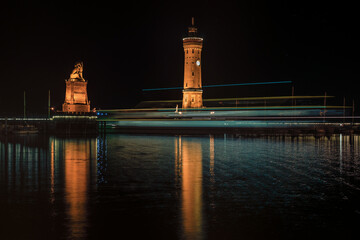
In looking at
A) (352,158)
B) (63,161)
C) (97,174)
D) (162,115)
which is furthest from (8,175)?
(162,115)

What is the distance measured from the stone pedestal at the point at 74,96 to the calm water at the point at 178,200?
182 ft

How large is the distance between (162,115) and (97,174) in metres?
89.9

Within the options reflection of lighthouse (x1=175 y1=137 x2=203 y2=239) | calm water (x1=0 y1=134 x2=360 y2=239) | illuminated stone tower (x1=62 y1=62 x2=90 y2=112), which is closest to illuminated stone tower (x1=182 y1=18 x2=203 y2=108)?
illuminated stone tower (x1=62 y1=62 x2=90 y2=112)

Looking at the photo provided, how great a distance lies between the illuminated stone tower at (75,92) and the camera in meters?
81.8

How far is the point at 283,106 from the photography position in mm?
99062

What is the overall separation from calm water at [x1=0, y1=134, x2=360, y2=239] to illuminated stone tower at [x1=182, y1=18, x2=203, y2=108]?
80.1 metres

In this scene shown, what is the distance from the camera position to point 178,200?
624 inches

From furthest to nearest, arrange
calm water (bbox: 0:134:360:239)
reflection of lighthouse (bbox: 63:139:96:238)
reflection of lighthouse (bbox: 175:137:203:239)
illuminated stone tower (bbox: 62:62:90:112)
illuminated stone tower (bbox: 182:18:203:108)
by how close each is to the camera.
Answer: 1. illuminated stone tower (bbox: 182:18:203:108)
2. illuminated stone tower (bbox: 62:62:90:112)
3. reflection of lighthouse (bbox: 63:139:96:238)
4. reflection of lighthouse (bbox: 175:137:203:239)
5. calm water (bbox: 0:134:360:239)

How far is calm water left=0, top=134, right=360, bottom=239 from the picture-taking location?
11.9 meters

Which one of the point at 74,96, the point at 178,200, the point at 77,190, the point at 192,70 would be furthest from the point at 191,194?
the point at 192,70

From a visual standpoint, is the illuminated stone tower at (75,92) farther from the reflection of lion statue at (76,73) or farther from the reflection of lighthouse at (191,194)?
the reflection of lighthouse at (191,194)

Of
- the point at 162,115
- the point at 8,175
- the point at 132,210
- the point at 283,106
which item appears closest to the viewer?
the point at 132,210

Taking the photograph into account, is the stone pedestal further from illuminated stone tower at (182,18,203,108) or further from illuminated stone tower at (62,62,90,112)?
illuminated stone tower at (182,18,203,108)

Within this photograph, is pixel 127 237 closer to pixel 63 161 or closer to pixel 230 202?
pixel 230 202
